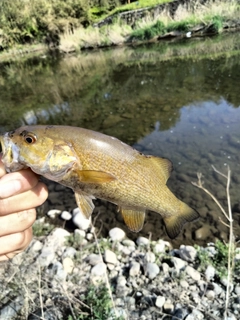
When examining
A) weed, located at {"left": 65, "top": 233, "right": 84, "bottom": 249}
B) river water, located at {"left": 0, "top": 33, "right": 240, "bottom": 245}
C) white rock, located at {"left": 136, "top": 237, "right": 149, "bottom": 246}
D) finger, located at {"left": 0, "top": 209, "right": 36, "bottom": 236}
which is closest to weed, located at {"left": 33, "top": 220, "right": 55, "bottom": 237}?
weed, located at {"left": 65, "top": 233, "right": 84, "bottom": 249}

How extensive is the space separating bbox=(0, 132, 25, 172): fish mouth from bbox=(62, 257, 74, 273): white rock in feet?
11.8

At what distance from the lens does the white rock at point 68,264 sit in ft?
16.6

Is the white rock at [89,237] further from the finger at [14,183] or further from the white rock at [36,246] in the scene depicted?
the finger at [14,183]

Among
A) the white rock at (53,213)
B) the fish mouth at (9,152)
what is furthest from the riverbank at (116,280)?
the fish mouth at (9,152)

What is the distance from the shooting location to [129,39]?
30594mm

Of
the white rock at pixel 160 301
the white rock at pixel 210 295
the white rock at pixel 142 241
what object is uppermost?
the white rock at pixel 160 301

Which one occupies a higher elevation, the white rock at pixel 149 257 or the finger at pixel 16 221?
the finger at pixel 16 221

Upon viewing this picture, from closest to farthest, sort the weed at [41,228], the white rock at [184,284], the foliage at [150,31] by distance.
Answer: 1. the white rock at [184,284]
2. the weed at [41,228]
3. the foliage at [150,31]

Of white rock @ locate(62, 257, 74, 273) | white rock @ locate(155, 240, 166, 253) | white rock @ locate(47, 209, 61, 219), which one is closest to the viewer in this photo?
white rock @ locate(62, 257, 74, 273)

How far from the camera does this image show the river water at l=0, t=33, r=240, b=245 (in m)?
6.54

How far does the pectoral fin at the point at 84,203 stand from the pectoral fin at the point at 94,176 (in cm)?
14

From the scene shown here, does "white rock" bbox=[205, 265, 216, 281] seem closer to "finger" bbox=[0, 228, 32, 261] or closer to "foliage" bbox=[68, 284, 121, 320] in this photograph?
"foliage" bbox=[68, 284, 121, 320]

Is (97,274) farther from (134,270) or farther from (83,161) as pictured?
(83,161)

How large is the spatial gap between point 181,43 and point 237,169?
21.3 metres
